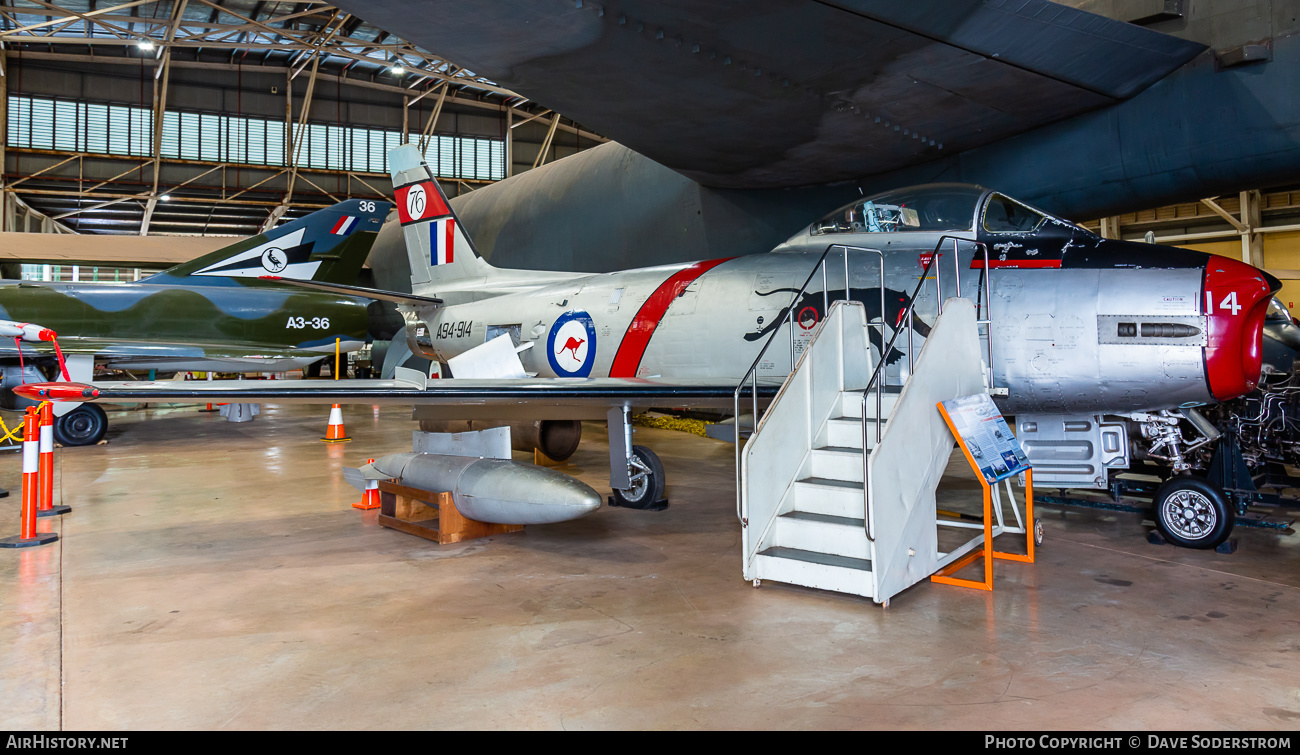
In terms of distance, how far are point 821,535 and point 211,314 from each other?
49.0 feet

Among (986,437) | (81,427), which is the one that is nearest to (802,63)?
(986,437)

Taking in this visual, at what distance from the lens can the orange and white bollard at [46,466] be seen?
6102 mm

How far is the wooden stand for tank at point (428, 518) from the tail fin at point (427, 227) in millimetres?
5159

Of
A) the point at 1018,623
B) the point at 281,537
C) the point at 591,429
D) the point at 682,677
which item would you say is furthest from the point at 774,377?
the point at 591,429

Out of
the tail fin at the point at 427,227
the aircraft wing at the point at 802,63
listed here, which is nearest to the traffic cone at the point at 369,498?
the aircraft wing at the point at 802,63

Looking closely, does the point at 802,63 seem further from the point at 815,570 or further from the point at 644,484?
the point at 815,570

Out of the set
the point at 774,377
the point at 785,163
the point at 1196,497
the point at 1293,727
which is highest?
the point at 785,163

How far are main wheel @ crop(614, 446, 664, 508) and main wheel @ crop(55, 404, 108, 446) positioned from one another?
32.4 ft

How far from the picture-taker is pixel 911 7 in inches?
241

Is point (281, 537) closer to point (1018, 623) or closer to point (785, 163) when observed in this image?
point (1018, 623)

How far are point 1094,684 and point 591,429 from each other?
1191 centimetres

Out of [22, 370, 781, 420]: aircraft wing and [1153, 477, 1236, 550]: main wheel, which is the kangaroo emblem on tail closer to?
[22, 370, 781, 420]: aircraft wing

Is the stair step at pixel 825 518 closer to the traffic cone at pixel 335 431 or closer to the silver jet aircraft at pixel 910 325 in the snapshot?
the silver jet aircraft at pixel 910 325

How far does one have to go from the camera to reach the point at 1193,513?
222 inches
